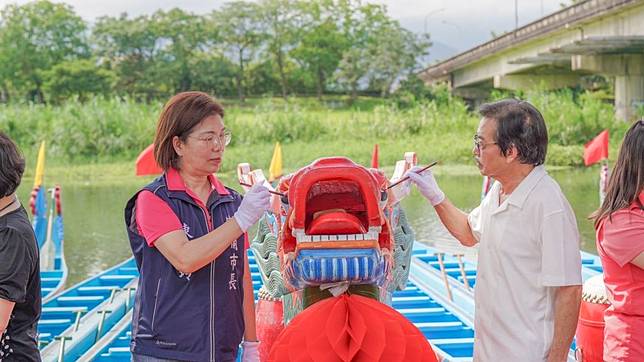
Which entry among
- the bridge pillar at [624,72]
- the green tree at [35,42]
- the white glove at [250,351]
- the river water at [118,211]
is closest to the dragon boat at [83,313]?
the white glove at [250,351]

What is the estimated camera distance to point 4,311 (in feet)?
7.61

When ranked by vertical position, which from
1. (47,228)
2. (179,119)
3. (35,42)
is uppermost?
(35,42)

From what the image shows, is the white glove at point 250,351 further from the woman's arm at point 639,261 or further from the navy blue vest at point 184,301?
the woman's arm at point 639,261

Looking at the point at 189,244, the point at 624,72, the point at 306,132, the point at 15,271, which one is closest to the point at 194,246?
the point at 189,244

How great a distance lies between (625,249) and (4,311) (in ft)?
5.78

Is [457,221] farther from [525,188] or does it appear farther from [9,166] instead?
[9,166]

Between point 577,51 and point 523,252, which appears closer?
point 523,252

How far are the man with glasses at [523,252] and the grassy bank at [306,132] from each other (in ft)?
54.7

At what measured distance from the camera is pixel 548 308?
255 centimetres

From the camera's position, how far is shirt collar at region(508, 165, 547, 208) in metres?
2.58

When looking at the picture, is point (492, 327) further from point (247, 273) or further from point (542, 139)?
point (247, 273)

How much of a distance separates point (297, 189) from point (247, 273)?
1.20 ft

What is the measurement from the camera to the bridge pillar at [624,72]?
18.8 meters

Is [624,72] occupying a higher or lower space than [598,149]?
higher
